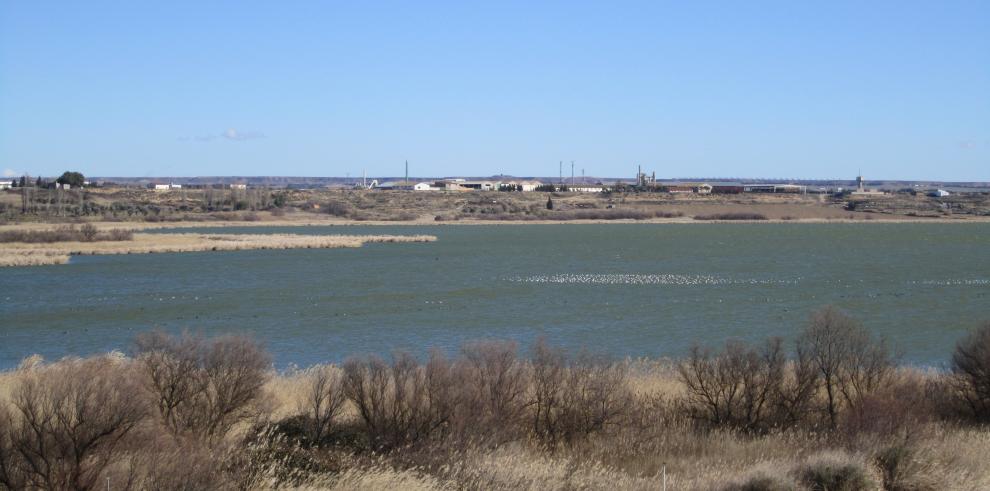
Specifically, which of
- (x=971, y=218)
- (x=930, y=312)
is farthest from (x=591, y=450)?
(x=971, y=218)

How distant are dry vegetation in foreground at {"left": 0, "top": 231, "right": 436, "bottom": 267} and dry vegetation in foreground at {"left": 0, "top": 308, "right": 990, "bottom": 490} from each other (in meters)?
42.4

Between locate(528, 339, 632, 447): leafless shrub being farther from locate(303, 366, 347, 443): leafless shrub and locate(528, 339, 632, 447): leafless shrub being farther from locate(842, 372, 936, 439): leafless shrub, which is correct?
locate(842, 372, 936, 439): leafless shrub

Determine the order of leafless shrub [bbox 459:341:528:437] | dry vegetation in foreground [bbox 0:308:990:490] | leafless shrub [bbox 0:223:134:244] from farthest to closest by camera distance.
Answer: leafless shrub [bbox 0:223:134:244], leafless shrub [bbox 459:341:528:437], dry vegetation in foreground [bbox 0:308:990:490]

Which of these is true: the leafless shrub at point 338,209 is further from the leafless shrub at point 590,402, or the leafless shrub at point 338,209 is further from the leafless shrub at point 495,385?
the leafless shrub at point 590,402

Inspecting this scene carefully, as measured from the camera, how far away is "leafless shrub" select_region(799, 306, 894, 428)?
56.3ft

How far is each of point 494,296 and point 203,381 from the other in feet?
83.7

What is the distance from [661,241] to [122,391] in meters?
71.4

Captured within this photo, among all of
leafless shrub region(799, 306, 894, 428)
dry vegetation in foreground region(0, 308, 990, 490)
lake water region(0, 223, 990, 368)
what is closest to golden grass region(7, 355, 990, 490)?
dry vegetation in foreground region(0, 308, 990, 490)

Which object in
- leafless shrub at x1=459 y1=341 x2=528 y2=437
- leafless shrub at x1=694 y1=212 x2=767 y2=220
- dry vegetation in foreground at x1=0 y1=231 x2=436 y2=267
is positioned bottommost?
leafless shrub at x1=694 y1=212 x2=767 y2=220

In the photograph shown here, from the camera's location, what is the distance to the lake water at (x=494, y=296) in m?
29.0

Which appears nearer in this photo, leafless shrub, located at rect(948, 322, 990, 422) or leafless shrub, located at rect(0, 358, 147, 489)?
leafless shrub, located at rect(0, 358, 147, 489)

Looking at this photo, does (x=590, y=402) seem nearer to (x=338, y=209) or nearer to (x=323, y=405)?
(x=323, y=405)

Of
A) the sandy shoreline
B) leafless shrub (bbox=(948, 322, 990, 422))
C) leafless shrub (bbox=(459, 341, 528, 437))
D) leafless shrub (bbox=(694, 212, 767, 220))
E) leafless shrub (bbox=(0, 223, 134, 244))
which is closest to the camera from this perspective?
leafless shrub (bbox=(459, 341, 528, 437))

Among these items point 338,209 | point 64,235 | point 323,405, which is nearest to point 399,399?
point 323,405
